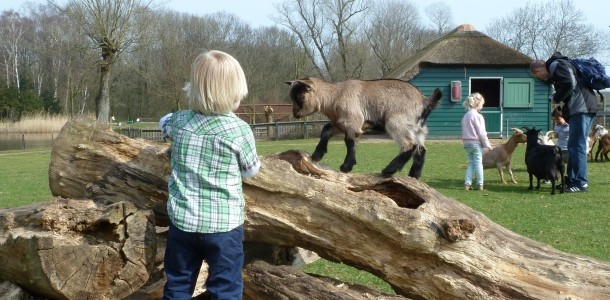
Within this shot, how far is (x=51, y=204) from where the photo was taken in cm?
420

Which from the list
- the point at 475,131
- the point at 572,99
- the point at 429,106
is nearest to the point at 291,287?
the point at 429,106

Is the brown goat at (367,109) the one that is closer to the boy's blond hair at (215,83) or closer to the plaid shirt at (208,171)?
the plaid shirt at (208,171)

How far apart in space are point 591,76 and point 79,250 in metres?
8.66

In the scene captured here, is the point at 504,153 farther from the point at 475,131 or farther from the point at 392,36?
the point at 392,36

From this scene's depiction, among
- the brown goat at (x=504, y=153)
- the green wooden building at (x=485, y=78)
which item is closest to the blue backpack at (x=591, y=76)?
the brown goat at (x=504, y=153)

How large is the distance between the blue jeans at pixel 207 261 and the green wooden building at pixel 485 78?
2381cm

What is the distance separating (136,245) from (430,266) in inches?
78.5

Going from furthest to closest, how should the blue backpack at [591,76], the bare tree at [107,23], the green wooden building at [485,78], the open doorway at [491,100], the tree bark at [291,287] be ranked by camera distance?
the bare tree at [107,23]
the open doorway at [491,100]
the green wooden building at [485,78]
the blue backpack at [591,76]
the tree bark at [291,287]

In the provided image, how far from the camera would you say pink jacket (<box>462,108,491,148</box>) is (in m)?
10.9

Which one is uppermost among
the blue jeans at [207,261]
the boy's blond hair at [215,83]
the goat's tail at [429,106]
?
the boy's blond hair at [215,83]

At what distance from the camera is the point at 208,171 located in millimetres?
3680

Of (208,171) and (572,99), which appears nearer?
(208,171)

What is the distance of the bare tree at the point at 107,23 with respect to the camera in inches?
1410

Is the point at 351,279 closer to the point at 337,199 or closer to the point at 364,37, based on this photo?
the point at 337,199
